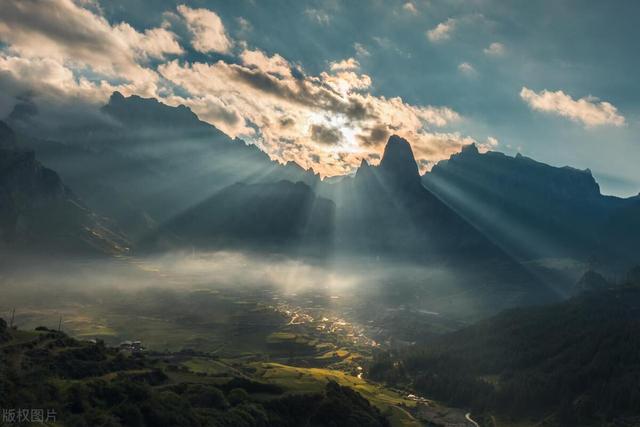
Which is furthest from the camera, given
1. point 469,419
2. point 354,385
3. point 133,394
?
point 354,385

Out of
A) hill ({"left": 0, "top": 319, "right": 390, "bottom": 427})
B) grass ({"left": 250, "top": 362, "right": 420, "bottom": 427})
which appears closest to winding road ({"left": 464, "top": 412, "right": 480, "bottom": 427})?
grass ({"left": 250, "top": 362, "right": 420, "bottom": 427})

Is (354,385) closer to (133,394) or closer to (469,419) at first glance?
(469,419)

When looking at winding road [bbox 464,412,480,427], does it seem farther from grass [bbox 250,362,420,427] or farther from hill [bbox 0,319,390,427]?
hill [bbox 0,319,390,427]

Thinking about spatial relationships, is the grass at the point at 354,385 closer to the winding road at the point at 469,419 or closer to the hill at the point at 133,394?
the hill at the point at 133,394

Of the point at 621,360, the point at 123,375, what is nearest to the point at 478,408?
the point at 621,360

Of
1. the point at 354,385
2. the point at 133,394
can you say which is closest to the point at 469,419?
the point at 354,385

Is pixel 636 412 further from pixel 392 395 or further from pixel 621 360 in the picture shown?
pixel 392 395

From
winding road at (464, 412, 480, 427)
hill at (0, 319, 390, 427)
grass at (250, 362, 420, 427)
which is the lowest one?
winding road at (464, 412, 480, 427)

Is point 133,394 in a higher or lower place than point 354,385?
higher

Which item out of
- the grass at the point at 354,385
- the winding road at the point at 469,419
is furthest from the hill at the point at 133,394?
the winding road at the point at 469,419

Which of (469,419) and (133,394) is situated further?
(469,419)

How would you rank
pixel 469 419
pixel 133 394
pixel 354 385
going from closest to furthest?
pixel 133 394, pixel 469 419, pixel 354 385

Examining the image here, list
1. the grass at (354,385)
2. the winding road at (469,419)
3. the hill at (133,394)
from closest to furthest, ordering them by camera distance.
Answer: the hill at (133,394)
the grass at (354,385)
the winding road at (469,419)
